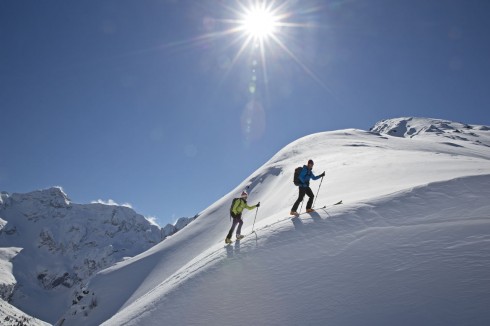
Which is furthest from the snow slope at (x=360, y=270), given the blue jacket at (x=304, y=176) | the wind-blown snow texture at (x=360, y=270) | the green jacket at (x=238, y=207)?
the green jacket at (x=238, y=207)

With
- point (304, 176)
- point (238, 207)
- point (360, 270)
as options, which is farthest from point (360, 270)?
point (238, 207)

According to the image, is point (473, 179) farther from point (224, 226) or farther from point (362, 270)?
point (224, 226)

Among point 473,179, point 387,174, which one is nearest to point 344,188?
point 387,174

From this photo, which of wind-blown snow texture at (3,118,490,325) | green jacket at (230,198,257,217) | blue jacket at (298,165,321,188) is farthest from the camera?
green jacket at (230,198,257,217)

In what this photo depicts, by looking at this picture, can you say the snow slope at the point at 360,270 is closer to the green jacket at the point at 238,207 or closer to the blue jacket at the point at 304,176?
the blue jacket at the point at 304,176

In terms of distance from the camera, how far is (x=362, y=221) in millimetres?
8680

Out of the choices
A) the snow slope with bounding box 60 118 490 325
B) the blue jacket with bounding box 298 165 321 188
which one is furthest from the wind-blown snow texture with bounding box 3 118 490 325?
the blue jacket with bounding box 298 165 321 188

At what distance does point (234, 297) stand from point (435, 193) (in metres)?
7.00

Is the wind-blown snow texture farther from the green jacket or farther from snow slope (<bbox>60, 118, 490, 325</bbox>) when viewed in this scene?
the green jacket

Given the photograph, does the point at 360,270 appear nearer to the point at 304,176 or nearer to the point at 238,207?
the point at 304,176

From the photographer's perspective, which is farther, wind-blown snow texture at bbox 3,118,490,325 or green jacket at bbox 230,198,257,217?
green jacket at bbox 230,198,257,217

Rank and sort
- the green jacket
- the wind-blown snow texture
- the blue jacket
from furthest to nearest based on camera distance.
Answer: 1. the green jacket
2. the blue jacket
3. the wind-blown snow texture

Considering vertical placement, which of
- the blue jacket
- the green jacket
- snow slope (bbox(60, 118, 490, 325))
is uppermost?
the blue jacket

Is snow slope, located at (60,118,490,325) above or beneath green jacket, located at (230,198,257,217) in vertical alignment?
beneath
